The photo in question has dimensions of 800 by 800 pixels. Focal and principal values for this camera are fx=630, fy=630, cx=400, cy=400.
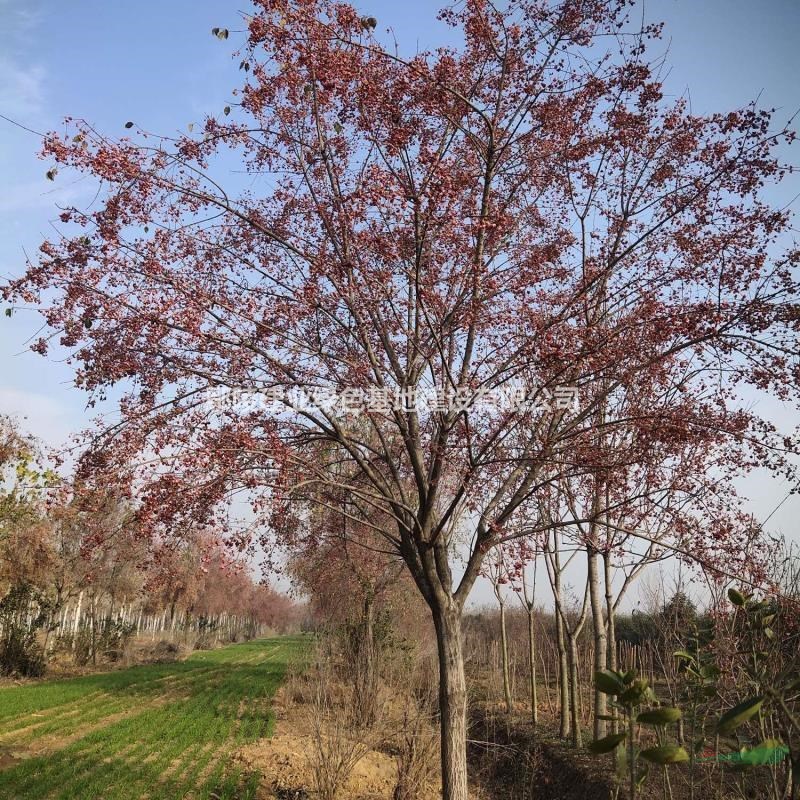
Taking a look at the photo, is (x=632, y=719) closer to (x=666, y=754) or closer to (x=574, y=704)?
(x=666, y=754)

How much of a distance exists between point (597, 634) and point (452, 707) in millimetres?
5316

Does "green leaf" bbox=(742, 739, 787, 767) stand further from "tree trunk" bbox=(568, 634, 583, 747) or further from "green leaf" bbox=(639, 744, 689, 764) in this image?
"tree trunk" bbox=(568, 634, 583, 747)

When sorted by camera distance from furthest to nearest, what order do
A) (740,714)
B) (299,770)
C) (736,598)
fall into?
(299,770) < (736,598) < (740,714)

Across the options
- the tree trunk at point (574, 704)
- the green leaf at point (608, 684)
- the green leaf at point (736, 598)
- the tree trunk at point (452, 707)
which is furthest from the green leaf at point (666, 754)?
the tree trunk at point (574, 704)

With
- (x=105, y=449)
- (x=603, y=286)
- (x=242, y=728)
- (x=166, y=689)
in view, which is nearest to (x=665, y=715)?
(x=603, y=286)

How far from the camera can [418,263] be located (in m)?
5.54

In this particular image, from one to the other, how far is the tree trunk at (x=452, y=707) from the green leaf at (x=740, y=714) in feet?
14.6

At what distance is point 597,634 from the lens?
10.6 meters

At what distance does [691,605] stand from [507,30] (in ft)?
29.9

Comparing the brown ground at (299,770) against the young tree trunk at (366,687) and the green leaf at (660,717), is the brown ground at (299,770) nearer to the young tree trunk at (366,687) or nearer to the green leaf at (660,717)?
the young tree trunk at (366,687)

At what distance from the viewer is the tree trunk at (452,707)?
6016 mm

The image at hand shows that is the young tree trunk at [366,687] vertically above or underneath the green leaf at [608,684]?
underneath

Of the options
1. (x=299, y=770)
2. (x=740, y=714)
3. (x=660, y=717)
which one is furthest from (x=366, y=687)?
(x=740, y=714)

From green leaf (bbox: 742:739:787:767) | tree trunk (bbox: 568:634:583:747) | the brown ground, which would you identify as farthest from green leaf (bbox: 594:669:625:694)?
tree trunk (bbox: 568:634:583:747)
